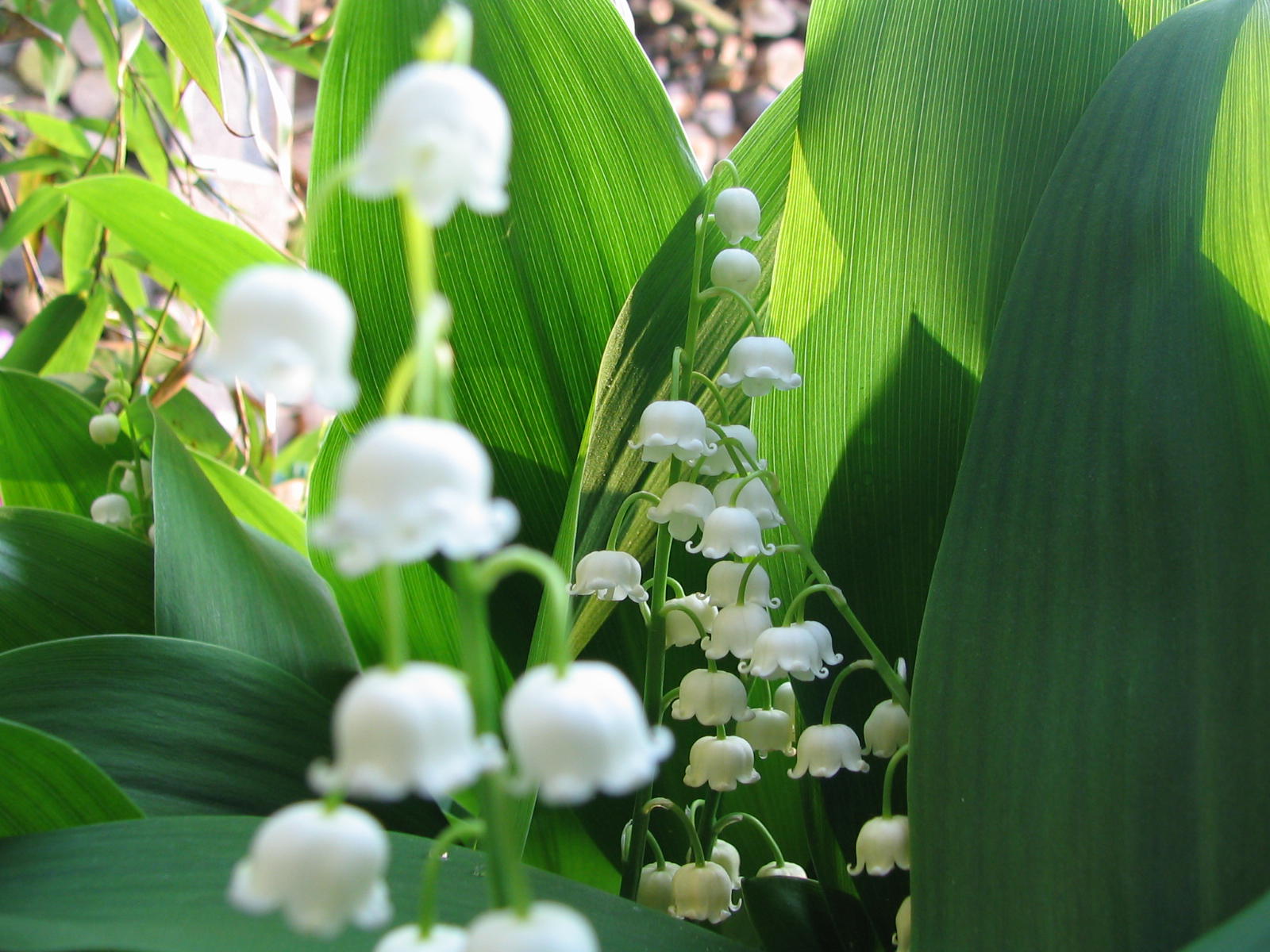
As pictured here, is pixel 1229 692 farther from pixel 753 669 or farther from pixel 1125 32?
pixel 1125 32

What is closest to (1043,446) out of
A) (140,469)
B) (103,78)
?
(140,469)

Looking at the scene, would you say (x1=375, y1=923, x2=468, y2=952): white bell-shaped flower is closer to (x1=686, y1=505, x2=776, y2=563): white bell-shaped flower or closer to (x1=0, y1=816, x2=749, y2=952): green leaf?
(x1=0, y1=816, x2=749, y2=952): green leaf

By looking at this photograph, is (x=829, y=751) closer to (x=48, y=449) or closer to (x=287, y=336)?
(x=287, y=336)

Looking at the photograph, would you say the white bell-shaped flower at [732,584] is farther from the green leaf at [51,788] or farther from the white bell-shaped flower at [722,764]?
the green leaf at [51,788]

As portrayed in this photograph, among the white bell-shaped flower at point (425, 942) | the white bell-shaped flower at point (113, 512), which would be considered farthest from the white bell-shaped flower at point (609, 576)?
the white bell-shaped flower at point (113, 512)

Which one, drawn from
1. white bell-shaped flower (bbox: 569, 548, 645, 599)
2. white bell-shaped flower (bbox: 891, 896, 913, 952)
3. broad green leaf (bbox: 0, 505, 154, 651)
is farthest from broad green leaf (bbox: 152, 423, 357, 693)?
white bell-shaped flower (bbox: 891, 896, 913, 952)

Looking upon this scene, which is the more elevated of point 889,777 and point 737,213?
point 737,213

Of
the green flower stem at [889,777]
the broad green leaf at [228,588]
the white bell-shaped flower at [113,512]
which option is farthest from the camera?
the white bell-shaped flower at [113,512]

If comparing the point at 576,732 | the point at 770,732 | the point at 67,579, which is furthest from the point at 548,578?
the point at 67,579
